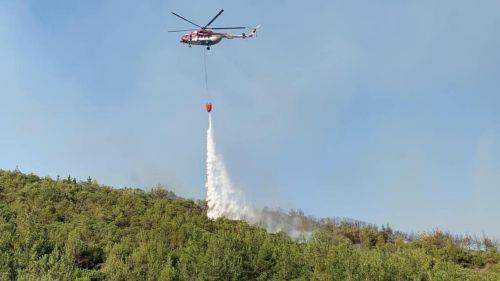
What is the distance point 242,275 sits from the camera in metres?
45.1

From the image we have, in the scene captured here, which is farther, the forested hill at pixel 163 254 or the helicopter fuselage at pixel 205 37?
the helicopter fuselage at pixel 205 37

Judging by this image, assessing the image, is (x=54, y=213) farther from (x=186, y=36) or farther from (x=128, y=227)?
(x=186, y=36)

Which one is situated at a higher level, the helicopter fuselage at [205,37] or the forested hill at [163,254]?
the helicopter fuselage at [205,37]

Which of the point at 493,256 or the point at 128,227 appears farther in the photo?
the point at 493,256

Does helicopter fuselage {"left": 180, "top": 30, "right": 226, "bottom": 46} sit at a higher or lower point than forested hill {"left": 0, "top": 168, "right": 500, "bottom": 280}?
higher

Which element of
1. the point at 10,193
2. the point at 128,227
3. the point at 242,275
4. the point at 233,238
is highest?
the point at 10,193

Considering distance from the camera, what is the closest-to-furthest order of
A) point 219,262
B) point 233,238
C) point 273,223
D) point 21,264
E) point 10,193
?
1. point 219,262
2. point 21,264
3. point 233,238
4. point 10,193
5. point 273,223

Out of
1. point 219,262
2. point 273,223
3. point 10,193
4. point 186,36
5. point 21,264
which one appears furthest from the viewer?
point 273,223

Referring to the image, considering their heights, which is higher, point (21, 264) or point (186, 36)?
point (186, 36)

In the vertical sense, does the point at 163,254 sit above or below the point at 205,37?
below

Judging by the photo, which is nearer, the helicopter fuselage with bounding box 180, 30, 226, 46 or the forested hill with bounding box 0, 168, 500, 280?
the forested hill with bounding box 0, 168, 500, 280

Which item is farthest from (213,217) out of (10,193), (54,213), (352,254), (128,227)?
(352,254)

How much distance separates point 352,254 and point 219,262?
12.7m

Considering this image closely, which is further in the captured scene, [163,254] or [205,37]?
[205,37]
